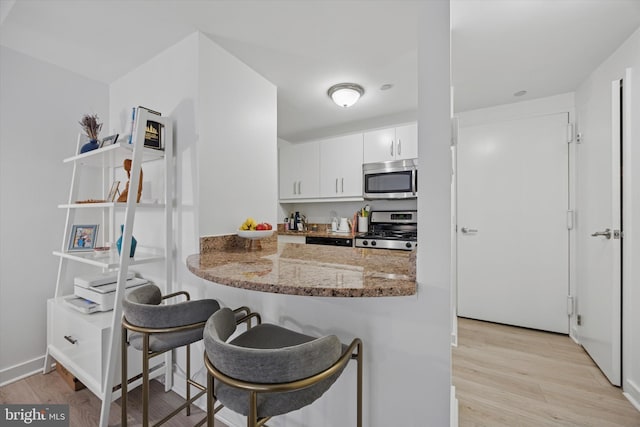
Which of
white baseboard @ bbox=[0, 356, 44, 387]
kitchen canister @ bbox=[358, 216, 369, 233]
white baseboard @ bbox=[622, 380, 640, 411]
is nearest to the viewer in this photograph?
white baseboard @ bbox=[622, 380, 640, 411]

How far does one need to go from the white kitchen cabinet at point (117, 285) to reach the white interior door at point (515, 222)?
9.83ft

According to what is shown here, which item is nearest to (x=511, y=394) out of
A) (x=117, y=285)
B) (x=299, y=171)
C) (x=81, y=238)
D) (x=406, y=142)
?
(x=406, y=142)

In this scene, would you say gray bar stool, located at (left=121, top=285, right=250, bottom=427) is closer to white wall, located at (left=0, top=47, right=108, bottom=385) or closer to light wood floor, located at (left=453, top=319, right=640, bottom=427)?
white wall, located at (left=0, top=47, right=108, bottom=385)

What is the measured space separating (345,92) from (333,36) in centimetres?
68

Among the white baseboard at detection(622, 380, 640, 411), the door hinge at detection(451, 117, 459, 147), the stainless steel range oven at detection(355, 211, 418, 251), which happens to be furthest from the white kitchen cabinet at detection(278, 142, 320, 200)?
the white baseboard at detection(622, 380, 640, 411)

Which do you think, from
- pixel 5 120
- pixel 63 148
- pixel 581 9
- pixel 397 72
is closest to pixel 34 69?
pixel 5 120

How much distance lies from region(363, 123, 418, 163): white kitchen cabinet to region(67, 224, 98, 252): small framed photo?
8.81 feet

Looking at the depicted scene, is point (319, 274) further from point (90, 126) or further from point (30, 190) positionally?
point (30, 190)

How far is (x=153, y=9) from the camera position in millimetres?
1484

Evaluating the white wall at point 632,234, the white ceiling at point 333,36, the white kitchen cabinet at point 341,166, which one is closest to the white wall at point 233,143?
the white ceiling at point 333,36

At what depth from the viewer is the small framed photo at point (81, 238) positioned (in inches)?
74.3

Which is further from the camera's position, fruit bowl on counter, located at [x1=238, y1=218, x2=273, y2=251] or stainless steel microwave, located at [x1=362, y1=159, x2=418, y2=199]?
stainless steel microwave, located at [x1=362, y1=159, x2=418, y2=199]

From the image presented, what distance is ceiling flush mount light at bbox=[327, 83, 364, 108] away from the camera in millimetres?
2377

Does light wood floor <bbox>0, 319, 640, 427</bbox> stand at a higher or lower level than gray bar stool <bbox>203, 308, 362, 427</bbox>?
lower
